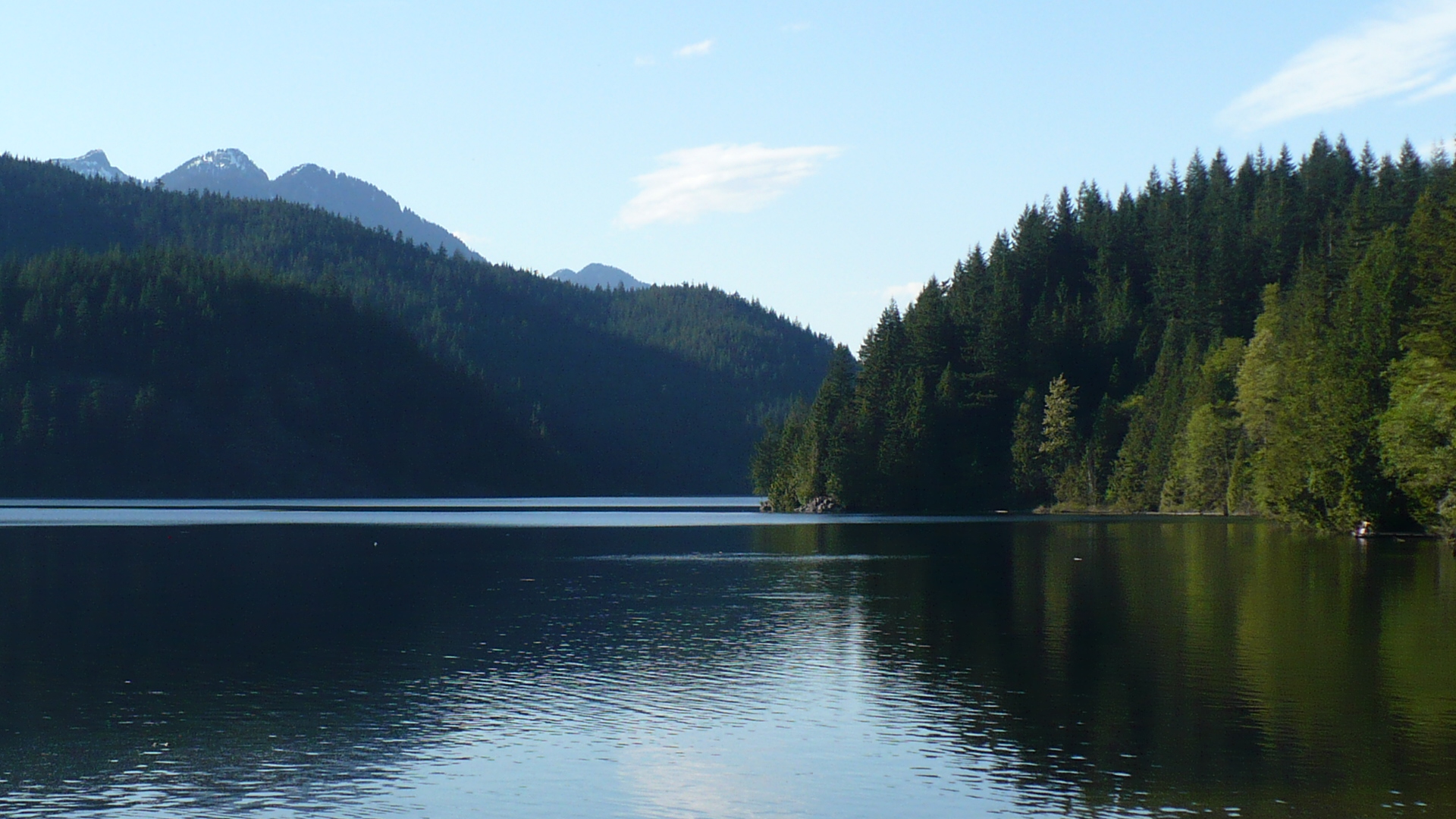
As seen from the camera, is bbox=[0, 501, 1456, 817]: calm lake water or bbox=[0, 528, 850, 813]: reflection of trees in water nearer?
bbox=[0, 501, 1456, 817]: calm lake water

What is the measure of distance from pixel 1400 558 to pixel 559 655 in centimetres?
5551

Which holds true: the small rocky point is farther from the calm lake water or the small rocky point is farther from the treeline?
the calm lake water

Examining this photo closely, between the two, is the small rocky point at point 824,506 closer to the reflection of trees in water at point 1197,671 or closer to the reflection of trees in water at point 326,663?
the reflection of trees in water at point 326,663

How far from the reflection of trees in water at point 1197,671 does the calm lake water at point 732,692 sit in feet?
0.47

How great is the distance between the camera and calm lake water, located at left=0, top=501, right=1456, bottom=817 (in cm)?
2372

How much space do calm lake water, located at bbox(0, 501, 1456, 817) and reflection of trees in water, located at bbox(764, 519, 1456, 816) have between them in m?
0.14

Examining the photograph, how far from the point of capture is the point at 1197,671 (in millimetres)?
36750

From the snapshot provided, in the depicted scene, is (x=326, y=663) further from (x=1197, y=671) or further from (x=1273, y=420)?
(x=1273, y=420)

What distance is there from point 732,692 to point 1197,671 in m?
12.3

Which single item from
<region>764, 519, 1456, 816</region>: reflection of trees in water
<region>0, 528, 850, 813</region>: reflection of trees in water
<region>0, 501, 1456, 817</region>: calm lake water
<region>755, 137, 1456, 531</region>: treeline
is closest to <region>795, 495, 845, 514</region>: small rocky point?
<region>755, 137, 1456, 531</region>: treeline

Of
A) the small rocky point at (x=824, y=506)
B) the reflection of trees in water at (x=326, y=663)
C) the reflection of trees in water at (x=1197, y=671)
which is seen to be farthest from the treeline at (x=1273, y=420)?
the reflection of trees in water at (x=326, y=663)

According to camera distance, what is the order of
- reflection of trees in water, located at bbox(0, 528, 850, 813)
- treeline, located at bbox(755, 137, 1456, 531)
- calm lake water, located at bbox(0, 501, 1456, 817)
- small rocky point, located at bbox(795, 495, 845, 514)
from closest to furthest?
calm lake water, located at bbox(0, 501, 1456, 817) → reflection of trees in water, located at bbox(0, 528, 850, 813) → treeline, located at bbox(755, 137, 1456, 531) → small rocky point, located at bbox(795, 495, 845, 514)

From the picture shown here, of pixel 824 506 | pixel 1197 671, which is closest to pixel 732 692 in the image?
pixel 1197 671

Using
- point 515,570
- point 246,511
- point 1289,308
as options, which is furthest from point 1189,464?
point 246,511
